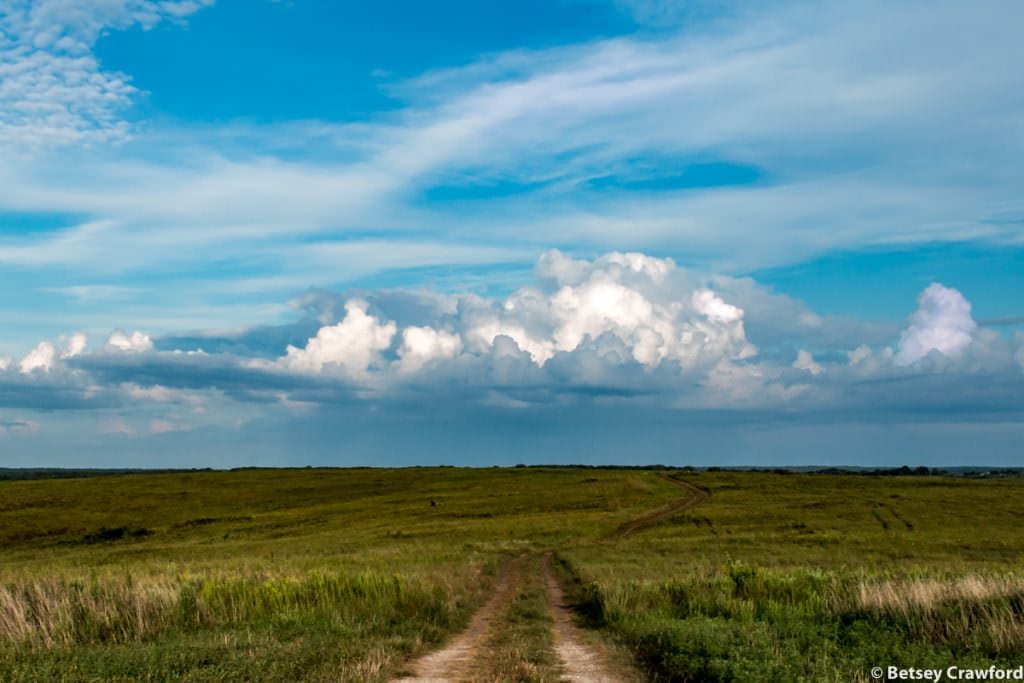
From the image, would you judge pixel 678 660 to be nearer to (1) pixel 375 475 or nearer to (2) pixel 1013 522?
(2) pixel 1013 522

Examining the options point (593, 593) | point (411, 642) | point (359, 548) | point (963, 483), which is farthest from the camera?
point (963, 483)

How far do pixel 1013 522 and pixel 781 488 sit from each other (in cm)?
2763

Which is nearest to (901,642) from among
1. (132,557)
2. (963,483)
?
(132,557)

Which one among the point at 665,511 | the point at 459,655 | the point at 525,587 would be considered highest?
the point at 459,655

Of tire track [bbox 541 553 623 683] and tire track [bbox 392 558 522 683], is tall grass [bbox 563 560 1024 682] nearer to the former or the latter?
tire track [bbox 541 553 623 683]

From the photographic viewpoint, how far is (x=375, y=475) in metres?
115

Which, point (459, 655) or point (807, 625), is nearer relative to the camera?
point (459, 655)

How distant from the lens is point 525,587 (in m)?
26.7

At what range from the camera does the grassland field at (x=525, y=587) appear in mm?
11984

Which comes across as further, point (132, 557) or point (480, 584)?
point (132, 557)

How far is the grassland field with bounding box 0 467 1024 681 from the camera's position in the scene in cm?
1198

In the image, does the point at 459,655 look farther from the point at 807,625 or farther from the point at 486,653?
the point at 807,625

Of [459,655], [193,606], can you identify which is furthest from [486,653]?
[193,606]

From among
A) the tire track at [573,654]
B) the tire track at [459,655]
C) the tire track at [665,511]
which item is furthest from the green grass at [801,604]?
the tire track at [665,511]
